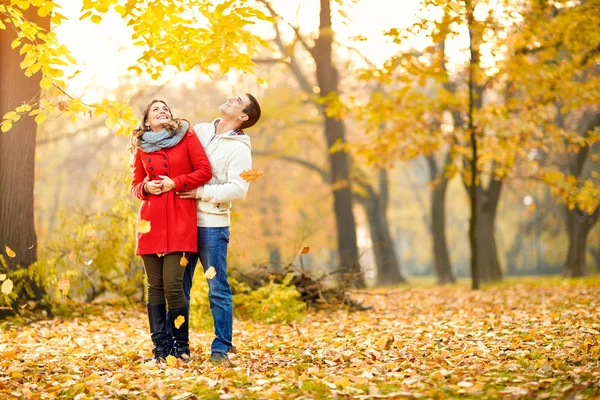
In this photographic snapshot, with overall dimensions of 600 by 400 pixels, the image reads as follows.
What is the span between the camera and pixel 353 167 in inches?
771

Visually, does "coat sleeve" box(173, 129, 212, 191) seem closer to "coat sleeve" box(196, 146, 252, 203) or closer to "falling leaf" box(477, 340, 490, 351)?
"coat sleeve" box(196, 146, 252, 203)

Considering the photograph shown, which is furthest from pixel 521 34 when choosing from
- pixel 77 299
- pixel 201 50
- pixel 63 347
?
pixel 63 347

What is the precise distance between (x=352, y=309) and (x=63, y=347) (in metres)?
3.96

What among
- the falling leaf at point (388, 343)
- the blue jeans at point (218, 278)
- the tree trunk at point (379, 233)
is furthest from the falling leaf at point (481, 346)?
the tree trunk at point (379, 233)

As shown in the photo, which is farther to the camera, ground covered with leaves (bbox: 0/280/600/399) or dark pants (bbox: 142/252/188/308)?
dark pants (bbox: 142/252/188/308)

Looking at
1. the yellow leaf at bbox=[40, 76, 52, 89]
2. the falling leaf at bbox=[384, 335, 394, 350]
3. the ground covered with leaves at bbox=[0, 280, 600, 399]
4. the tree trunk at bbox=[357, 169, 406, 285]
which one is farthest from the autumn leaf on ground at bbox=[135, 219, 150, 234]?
the tree trunk at bbox=[357, 169, 406, 285]

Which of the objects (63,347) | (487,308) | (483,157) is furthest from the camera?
(483,157)

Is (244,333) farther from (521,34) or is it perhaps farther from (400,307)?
(521,34)

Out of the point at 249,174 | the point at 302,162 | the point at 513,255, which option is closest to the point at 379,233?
the point at 302,162

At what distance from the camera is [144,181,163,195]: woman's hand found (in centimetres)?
497

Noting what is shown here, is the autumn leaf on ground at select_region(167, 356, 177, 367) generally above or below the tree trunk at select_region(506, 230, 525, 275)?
above

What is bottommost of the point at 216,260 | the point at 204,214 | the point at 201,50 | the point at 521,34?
the point at 216,260

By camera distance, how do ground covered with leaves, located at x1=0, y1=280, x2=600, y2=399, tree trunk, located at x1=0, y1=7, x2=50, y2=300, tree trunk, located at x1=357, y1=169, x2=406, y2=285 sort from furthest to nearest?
tree trunk, located at x1=357, y1=169, x2=406, y2=285 → tree trunk, located at x1=0, y1=7, x2=50, y2=300 → ground covered with leaves, located at x1=0, y1=280, x2=600, y2=399

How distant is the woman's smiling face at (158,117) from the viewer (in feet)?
16.8
